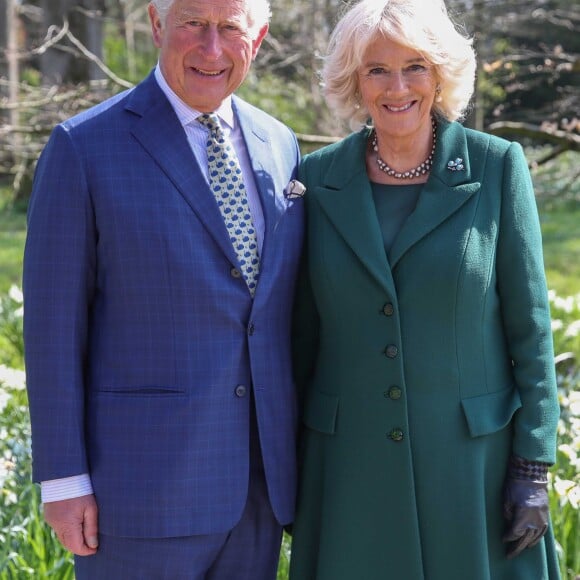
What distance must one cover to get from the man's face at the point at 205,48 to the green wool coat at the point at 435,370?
1.46 ft

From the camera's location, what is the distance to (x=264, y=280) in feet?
8.87

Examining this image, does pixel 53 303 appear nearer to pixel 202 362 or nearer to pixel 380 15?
pixel 202 362

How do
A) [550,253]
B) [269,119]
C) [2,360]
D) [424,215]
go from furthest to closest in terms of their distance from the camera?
[550,253], [2,360], [269,119], [424,215]

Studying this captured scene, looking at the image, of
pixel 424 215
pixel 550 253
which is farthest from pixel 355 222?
pixel 550 253

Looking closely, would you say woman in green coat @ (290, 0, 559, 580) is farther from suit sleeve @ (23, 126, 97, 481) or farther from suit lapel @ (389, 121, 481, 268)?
suit sleeve @ (23, 126, 97, 481)

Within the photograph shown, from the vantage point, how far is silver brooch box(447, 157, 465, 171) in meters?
2.79

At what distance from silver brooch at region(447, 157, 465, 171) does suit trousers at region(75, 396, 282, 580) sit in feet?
2.68

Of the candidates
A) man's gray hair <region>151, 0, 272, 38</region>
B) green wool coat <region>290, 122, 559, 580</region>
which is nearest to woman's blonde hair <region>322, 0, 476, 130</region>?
Answer: green wool coat <region>290, 122, 559, 580</region>

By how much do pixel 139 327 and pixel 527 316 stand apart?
1.00m

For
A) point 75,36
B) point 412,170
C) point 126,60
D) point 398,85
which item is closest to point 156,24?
point 398,85

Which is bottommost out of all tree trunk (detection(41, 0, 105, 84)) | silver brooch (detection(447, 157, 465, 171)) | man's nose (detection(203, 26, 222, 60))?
silver brooch (detection(447, 157, 465, 171))

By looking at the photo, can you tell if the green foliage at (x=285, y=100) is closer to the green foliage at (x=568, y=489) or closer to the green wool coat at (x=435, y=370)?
the green foliage at (x=568, y=489)

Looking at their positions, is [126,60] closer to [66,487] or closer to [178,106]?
[178,106]

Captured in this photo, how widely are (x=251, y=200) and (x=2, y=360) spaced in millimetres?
4220
